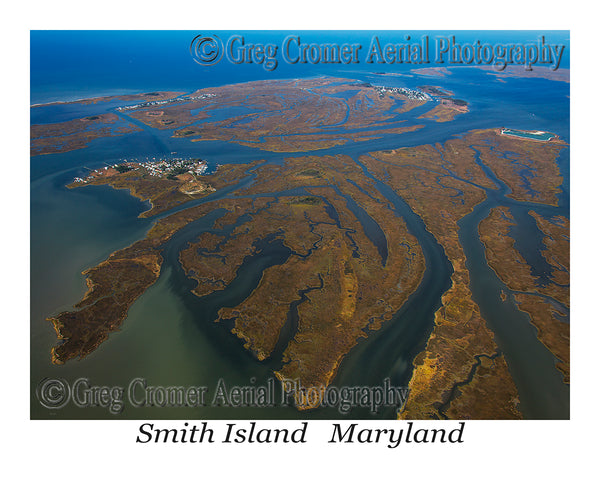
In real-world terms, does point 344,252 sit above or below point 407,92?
below

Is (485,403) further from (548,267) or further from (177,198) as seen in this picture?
(177,198)

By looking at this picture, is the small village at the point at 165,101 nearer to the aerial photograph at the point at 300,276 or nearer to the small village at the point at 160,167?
the aerial photograph at the point at 300,276

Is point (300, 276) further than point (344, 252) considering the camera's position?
No

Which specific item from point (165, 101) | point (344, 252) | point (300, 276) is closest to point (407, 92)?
point (165, 101)

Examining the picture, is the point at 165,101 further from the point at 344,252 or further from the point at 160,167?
the point at 344,252

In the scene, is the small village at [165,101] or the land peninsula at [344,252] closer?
the land peninsula at [344,252]

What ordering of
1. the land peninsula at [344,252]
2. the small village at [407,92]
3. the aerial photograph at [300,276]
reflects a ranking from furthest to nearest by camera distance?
the small village at [407,92] → the land peninsula at [344,252] → the aerial photograph at [300,276]

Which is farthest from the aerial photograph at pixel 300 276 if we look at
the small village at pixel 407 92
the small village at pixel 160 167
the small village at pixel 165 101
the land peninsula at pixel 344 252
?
the small village at pixel 407 92

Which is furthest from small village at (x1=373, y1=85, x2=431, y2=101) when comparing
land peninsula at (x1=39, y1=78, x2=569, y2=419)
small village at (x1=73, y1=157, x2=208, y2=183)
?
small village at (x1=73, y1=157, x2=208, y2=183)

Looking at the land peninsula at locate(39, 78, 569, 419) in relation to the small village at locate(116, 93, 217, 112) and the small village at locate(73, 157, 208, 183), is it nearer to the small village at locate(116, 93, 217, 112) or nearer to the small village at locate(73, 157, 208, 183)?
the small village at locate(73, 157, 208, 183)

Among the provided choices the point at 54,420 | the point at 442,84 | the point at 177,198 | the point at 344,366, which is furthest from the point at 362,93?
the point at 54,420
